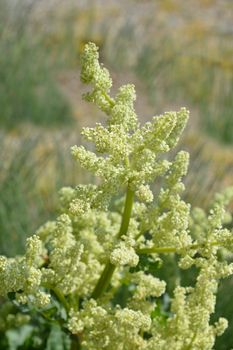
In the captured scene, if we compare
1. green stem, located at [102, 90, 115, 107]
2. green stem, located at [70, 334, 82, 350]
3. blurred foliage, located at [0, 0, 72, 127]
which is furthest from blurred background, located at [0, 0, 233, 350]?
green stem, located at [102, 90, 115, 107]

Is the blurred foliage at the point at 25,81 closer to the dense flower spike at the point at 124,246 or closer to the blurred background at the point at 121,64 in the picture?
the blurred background at the point at 121,64

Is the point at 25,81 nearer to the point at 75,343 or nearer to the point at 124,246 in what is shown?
the point at 75,343

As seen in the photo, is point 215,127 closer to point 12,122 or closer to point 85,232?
point 12,122

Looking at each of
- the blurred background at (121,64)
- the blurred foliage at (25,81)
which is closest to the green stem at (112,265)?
the blurred background at (121,64)

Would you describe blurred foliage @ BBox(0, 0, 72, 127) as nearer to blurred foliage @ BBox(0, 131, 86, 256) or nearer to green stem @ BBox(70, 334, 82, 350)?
blurred foliage @ BBox(0, 131, 86, 256)

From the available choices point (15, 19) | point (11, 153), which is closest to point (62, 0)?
point (15, 19)

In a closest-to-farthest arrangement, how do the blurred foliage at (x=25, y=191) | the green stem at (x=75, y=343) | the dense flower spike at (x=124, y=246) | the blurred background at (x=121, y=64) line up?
the dense flower spike at (x=124, y=246) → the green stem at (x=75, y=343) → the blurred foliage at (x=25, y=191) → the blurred background at (x=121, y=64)

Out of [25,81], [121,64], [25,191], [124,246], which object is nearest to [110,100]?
[124,246]
